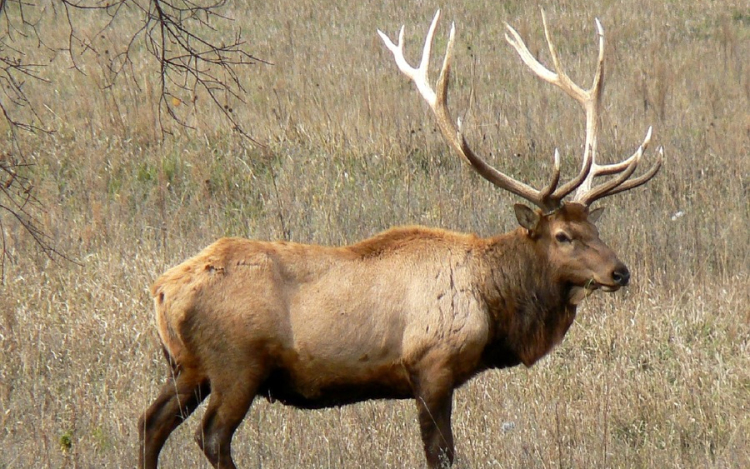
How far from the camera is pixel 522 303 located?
5473mm

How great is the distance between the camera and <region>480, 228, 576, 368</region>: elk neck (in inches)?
212

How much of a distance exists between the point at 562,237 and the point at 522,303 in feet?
1.34

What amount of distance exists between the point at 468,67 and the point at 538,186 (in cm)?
391

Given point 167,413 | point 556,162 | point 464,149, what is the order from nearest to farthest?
1. point 167,413
2. point 556,162
3. point 464,149

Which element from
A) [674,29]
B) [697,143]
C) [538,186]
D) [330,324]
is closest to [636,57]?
[674,29]

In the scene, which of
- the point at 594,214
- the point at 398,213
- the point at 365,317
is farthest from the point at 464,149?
the point at 398,213

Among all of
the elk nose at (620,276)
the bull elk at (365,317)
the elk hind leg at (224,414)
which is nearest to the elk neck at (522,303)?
the bull elk at (365,317)

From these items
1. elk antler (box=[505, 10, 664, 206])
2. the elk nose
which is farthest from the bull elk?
elk antler (box=[505, 10, 664, 206])

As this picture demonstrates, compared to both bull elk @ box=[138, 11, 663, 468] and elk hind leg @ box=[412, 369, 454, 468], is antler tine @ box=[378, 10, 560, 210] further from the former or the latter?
elk hind leg @ box=[412, 369, 454, 468]

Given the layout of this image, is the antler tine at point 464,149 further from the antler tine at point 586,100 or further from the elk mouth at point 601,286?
the elk mouth at point 601,286

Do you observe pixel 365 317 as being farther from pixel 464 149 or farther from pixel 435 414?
pixel 464 149

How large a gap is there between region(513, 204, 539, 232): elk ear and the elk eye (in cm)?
15

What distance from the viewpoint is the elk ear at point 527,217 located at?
5.48m

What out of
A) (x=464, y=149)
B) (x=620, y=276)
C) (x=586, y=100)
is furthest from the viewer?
(x=586, y=100)
